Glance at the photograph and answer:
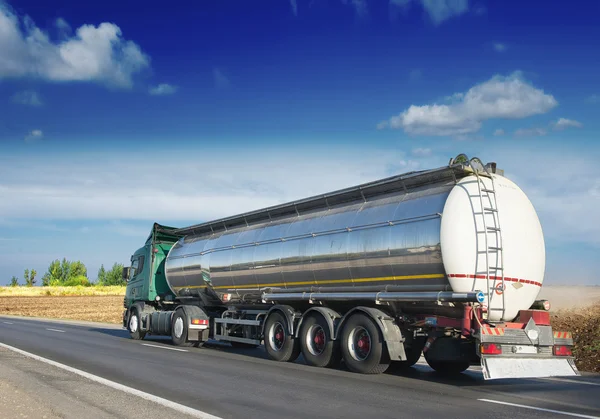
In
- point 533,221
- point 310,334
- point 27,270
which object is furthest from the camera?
point 27,270

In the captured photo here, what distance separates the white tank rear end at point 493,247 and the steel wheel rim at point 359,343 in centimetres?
226

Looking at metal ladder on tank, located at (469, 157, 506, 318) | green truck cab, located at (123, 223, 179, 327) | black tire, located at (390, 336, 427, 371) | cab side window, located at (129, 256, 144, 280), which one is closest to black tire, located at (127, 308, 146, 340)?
green truck cab, located at (123, 223, 179, 327)

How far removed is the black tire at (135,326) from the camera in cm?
2108

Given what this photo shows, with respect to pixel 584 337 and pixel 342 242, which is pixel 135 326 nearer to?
pixel 342 242

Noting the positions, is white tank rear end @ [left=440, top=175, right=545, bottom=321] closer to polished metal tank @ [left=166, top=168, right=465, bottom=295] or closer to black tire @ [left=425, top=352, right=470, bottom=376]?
polished metal tank @ [left=166, top=168, right=465, bottom=295]

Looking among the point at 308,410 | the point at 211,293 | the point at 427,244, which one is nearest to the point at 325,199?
the point at 427,244

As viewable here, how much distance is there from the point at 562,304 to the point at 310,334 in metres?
14.9

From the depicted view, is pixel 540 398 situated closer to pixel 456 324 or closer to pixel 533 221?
pixel 456 324

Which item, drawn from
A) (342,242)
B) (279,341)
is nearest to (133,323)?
(279,341)

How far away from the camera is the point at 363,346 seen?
39.2 ft

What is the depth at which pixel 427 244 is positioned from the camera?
1089cm

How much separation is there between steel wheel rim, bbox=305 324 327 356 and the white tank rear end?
12.0 ft

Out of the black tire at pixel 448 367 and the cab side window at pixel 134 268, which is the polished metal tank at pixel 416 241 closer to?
the black tire at pixel 448 367

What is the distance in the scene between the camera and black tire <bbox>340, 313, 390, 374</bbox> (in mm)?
11461
